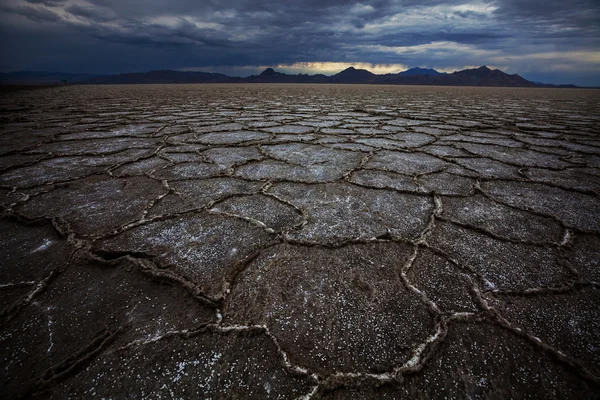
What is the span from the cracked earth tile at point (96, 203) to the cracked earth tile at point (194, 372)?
658mm

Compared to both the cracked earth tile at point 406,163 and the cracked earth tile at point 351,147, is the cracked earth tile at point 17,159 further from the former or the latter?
the cracked earth tile at point 406,163

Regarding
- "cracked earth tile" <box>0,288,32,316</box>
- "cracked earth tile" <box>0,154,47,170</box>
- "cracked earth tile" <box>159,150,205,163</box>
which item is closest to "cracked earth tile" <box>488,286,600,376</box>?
"cracked earth tile" <box>0,288,32,316</box>

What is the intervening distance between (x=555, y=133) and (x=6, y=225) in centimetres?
494

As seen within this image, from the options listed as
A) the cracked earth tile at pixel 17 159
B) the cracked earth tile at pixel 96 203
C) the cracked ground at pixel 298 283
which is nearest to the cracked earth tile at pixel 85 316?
the cracked ground at pixel 298 283

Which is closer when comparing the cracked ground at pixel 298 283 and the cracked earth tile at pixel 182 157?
the cracked ground at pixel 298 283

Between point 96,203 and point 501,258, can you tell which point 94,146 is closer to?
point 96,203

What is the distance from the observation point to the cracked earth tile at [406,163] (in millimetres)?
1873

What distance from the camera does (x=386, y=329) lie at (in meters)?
0.70

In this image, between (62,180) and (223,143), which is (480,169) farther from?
(62,180)

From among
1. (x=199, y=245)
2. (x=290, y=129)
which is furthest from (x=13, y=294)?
(x=290, y=129)

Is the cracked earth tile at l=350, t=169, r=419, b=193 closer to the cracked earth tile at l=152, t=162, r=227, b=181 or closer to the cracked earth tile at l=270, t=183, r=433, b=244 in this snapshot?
the cracked earth tile at l=270, t=183, r=433, b=244

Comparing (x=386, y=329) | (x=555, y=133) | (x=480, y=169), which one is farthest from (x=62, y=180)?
(x=555, y=133)

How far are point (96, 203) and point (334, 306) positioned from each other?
4.23 ft

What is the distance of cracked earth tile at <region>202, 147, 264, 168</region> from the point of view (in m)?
2.01
